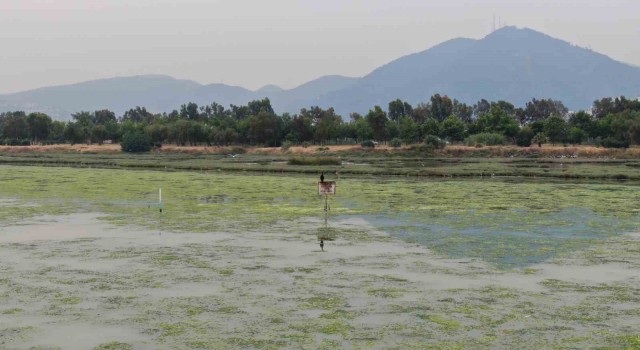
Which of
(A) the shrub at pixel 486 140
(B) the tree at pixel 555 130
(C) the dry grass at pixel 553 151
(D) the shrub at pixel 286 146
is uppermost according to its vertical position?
(B) the tree at pixel 555 130

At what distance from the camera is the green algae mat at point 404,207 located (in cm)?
3619

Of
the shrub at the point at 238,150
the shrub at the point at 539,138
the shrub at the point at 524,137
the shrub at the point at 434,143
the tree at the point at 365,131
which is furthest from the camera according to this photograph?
the tree at the point at 365,131

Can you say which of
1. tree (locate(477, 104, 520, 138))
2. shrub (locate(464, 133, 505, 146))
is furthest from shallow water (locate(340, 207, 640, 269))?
tree (locate(477, 104, 520, 138))

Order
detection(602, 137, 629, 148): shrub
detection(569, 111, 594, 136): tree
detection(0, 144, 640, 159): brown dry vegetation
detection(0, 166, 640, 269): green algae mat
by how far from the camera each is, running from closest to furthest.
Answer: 1. detection(0, 166, 640, 269): green algae mat
2. detection(0, 144, 640, 159): brown dry vegetation
3. detection(602, 137, 629, 148): shrub
4. detection(569, 111, 594, 136): tree

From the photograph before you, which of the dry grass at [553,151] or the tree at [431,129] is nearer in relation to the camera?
the dry grass at [553,151]

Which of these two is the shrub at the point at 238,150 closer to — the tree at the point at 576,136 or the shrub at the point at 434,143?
the shrub at the point at 434,143

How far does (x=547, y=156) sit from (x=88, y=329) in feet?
437

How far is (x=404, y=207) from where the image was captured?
5131 centimetres

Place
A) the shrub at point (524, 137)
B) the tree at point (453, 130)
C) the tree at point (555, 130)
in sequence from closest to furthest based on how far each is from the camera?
1. the shrub at point (524, 137)
2. the tree at point (555, 130)
3. the tree at point (453, 130)

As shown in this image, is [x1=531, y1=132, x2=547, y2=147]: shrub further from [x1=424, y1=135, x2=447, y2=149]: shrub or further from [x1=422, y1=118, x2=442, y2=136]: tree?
[x1=422, y1=118, x2=442, y2=136]: tree

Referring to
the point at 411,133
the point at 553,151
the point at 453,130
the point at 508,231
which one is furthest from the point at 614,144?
the point at 508,231

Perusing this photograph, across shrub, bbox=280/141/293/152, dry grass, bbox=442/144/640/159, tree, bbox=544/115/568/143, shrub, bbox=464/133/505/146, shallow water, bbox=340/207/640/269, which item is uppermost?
tree, bbox=544/115/568/143

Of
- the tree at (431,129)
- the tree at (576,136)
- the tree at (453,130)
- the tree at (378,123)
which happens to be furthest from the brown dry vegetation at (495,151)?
the tree at (453,130)

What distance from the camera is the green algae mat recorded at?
36188 millimetres
